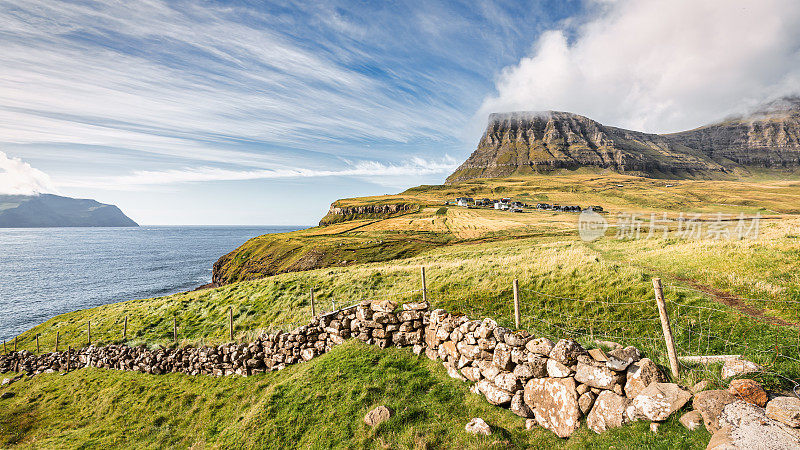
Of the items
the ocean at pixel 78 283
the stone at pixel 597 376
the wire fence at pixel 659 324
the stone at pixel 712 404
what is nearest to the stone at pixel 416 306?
the wire fence at pixel 659 324

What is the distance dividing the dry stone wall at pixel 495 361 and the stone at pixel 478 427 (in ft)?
3.16

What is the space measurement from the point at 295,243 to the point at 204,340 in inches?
2305

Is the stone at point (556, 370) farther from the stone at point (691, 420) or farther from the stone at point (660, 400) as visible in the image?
the stone at point (691, 420)

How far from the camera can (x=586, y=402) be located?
7.58 m

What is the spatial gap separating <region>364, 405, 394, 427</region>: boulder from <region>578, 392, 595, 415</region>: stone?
523cm

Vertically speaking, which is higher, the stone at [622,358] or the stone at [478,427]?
the stone at [622,358]

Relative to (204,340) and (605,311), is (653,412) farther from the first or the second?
(204,340)

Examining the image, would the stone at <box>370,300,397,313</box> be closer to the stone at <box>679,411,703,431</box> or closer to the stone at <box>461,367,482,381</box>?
the stone at <box>461,367,482,381</box>

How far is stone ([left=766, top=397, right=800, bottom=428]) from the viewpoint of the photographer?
4918 millimetres

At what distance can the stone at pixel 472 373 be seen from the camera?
1028 centimetres

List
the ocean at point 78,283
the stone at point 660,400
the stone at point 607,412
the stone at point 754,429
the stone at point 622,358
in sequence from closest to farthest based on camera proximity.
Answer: the stone at point 754,429 < the stone at point 660,400 < the stone at point 607,412 < the stone at point 622,358 < the ocean at point 78,283

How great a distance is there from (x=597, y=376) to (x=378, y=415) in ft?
20.3

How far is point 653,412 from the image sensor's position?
21.1ft

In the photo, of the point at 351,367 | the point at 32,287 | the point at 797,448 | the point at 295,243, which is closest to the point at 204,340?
the point at 351,367
